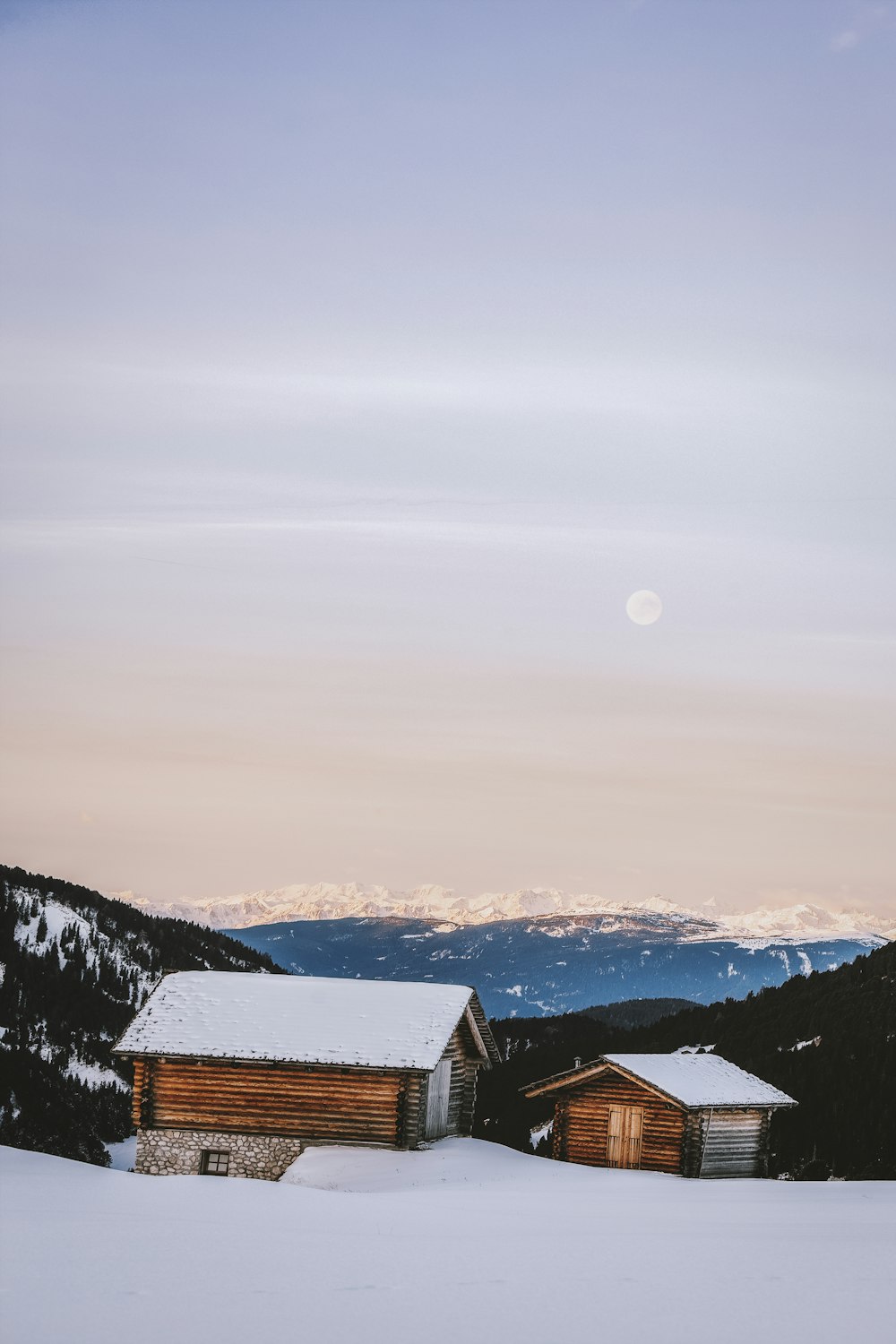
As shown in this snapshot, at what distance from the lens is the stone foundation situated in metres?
32.9

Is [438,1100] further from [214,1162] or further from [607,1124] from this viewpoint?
[214,1162]

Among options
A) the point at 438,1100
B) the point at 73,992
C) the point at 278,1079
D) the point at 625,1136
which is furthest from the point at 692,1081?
the point at 73,992

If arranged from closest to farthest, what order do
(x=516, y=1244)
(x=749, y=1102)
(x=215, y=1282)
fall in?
(x=215, y=1282), (x=516, y=1244), (x=749, y=1102)

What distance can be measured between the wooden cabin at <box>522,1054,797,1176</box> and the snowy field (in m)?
11.5

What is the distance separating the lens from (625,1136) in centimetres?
3425

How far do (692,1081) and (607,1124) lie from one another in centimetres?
274

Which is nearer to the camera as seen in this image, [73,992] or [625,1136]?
[625,1136]

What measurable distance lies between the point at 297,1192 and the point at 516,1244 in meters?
7.92

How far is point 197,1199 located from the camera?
18719 mm

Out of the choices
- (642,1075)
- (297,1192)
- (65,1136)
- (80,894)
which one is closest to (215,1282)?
(297,1192)

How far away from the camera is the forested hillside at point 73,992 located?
5956 centimetres

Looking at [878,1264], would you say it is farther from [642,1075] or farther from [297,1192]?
[642,1075]

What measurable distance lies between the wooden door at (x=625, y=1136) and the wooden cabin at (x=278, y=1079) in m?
5.10

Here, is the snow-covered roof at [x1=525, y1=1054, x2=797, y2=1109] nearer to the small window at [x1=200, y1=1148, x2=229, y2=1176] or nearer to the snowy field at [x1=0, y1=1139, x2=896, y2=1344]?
the small window at [x1=200, y1=1148, x2=229, y2=1176]
